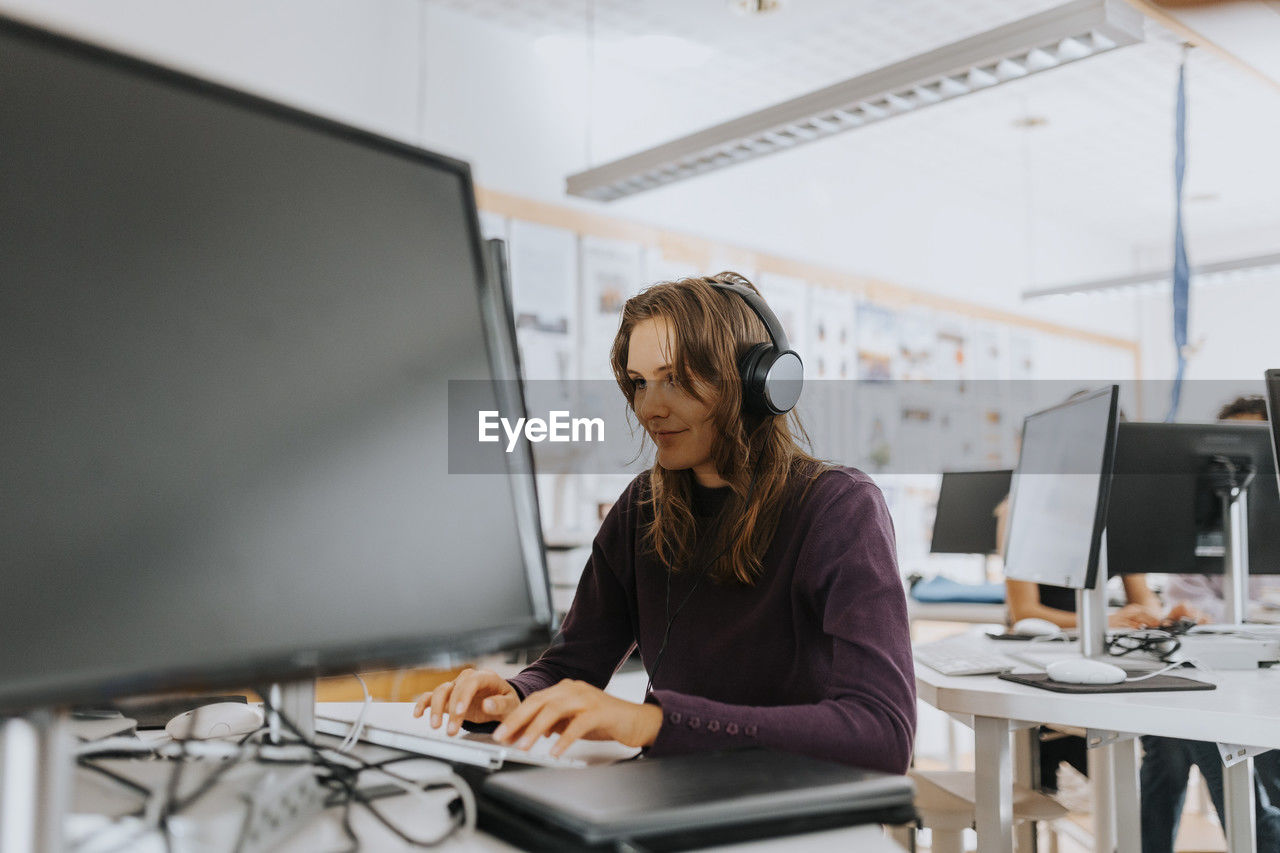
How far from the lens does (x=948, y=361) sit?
199 inches

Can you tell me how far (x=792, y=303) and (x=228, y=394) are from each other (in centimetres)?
387

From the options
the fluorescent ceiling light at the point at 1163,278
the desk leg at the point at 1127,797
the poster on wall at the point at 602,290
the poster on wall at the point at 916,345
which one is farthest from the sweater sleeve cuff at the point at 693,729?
the poster on wall at the point at 916,345

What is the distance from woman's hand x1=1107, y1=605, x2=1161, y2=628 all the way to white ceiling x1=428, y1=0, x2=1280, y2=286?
1.80m

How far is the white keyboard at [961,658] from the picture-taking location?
5.32ft

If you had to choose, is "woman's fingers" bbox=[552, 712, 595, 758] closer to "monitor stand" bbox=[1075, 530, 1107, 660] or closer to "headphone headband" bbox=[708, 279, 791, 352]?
"headphone headband" bbox=[708, 279, 791, 352]

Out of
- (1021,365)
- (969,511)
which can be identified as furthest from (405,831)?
(1021,365)

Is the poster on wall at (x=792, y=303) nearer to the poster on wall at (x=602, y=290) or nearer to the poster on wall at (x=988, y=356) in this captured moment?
the poster on wall at (x=602, y=290)

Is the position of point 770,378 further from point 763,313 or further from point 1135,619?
point 1135,619

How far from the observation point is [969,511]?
125 inches

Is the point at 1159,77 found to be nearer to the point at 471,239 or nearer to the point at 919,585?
the point at 919,585

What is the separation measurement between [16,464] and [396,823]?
339 mm

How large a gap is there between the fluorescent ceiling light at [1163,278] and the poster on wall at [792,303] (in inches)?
49.7

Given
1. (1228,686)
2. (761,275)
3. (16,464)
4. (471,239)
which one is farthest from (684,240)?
(16,464)

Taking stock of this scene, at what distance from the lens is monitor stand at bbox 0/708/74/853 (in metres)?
0.46
